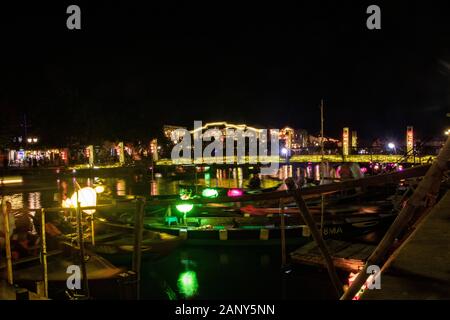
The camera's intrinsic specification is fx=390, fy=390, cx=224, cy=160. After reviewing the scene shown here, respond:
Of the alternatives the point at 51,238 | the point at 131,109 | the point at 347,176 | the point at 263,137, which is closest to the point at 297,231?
the point at 347,176

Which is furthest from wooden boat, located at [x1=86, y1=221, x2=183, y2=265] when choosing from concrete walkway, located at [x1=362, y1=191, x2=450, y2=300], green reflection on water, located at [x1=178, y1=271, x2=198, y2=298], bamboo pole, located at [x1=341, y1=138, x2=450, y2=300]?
bamboo pole, located at [x1=341, y1=138, x2=450, y2=300]

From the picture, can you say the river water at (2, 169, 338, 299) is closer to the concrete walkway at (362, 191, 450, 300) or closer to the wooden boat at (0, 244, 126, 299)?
the wooden boat at (0, 244, 126, 299)

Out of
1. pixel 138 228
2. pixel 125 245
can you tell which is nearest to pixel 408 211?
pixel 138 228

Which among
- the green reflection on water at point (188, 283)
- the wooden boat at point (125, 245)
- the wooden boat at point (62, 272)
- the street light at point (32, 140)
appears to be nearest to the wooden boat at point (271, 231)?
the green reflection on water at point (188, 283)

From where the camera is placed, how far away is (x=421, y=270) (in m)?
3.68

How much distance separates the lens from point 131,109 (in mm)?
60281

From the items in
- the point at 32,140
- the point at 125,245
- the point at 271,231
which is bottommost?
the point at 271,231

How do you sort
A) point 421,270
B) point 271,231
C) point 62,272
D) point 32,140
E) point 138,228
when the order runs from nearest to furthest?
point 421,270
point 138,228
point 62,272
point 271,231
point 32,140

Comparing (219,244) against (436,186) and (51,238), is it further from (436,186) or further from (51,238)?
(436,186)

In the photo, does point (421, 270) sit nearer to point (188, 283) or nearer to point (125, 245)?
point (125, 245)

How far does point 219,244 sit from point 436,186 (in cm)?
1166

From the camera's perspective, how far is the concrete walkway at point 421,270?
330 cm

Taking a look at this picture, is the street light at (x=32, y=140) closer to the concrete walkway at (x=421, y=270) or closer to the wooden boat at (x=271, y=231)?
the wooden boat at (x=271, y=231)

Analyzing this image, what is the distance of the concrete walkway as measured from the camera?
3.30 meters
